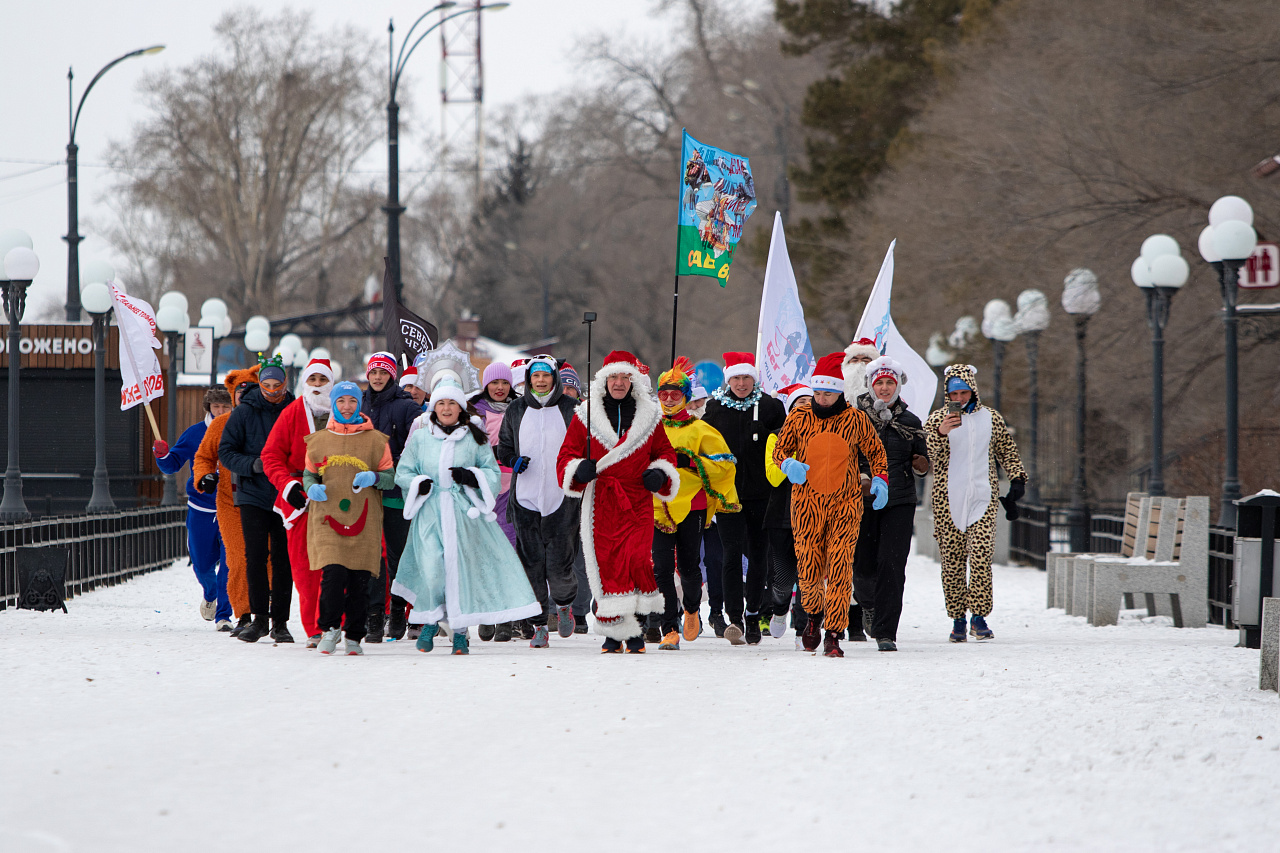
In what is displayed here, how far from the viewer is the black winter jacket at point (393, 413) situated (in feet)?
37.0

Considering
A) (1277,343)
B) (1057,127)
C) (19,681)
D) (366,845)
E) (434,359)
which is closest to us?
(366,845)

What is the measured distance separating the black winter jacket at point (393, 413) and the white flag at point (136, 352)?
5.45 m

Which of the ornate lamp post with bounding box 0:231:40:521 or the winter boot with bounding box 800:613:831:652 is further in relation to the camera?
the ornate lamp post with bounding box 0:231:40:521

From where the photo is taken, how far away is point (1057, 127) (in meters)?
25.9

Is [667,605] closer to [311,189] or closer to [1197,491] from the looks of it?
[1197,491]

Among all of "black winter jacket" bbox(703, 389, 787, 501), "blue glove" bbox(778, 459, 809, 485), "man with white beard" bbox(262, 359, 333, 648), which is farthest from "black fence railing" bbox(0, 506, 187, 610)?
"blue glove" bbox(778, 459, 809, 485)

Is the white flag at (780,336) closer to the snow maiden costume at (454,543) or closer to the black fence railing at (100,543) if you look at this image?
the snow maiden costume at (454,543)

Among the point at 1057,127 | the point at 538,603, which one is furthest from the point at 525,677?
the point at 1057,127

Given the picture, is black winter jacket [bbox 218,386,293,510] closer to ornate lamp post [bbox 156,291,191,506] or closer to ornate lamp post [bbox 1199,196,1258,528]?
ornate lamp post [bbox 1199,196,1258,528]

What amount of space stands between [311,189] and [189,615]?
4005cm

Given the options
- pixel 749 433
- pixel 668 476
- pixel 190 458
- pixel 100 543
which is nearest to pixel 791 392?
pixel 749 433

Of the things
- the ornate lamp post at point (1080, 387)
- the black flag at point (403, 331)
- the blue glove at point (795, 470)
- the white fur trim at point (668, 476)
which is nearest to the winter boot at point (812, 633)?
the blue glove at point (795, 470)

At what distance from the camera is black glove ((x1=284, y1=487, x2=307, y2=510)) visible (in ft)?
33.2

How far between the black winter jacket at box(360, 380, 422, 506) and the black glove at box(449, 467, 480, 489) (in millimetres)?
1148
